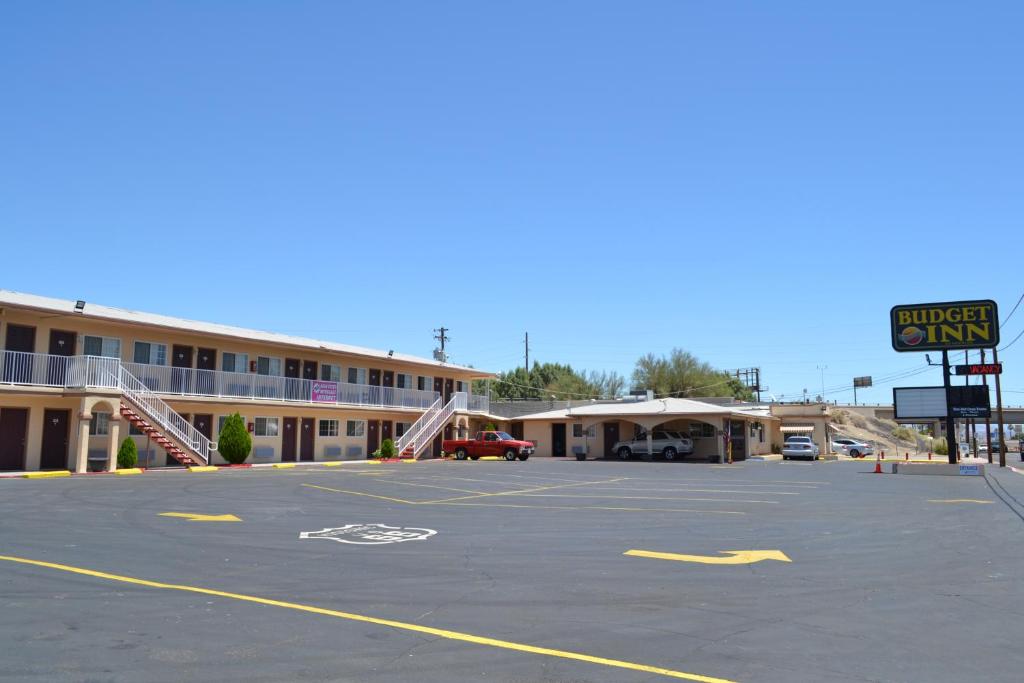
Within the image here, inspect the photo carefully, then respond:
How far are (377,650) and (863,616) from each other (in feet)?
15.1

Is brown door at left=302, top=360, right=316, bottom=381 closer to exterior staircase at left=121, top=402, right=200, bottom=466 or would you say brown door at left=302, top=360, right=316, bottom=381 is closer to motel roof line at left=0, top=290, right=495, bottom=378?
motel roof line at left=0, top=290, right=495, bottom=378

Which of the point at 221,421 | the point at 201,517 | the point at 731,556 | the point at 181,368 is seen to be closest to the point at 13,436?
the point at 181,368

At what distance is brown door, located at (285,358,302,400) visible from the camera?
119 ft

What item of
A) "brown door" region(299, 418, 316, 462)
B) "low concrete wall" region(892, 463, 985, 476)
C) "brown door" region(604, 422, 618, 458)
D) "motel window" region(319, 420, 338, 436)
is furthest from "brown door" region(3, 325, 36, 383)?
"low concrete wall" region(892, 463, 985, 476)

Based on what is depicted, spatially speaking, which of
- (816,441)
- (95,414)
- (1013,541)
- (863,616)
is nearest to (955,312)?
(816,441)

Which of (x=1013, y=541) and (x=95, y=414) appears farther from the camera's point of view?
(x=95, y=414)

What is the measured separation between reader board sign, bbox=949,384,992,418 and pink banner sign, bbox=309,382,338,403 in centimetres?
2911

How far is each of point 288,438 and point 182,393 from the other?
277 inches

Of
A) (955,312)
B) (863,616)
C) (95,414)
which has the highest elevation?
(955,312)

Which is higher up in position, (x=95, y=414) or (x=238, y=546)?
(x=95, y=414)

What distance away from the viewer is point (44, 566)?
30.1ft

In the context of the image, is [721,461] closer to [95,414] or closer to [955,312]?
[955,312]

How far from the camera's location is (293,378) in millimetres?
37031

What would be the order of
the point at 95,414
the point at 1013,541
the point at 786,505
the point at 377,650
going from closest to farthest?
the point at 377,650
the point at 1013,541
the point at 786,505
the point at 95,414
